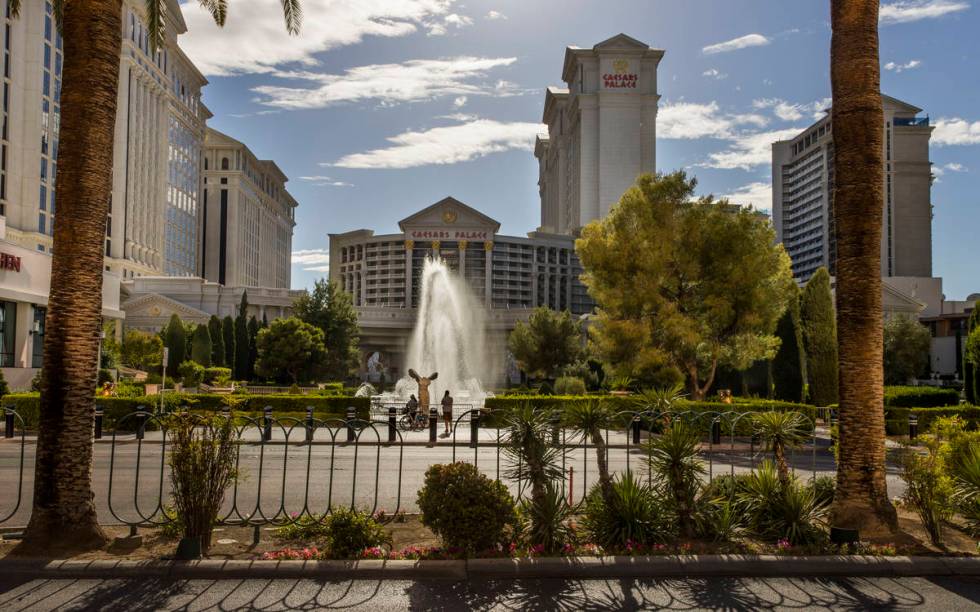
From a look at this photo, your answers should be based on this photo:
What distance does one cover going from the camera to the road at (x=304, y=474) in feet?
36.9

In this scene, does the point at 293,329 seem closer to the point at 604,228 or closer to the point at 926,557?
the point at 604,228

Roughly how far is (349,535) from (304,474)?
26.0ft

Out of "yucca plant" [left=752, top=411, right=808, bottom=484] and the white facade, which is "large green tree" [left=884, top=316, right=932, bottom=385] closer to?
"yucca plant" [left=752, top=411, right=808, bottom=484]

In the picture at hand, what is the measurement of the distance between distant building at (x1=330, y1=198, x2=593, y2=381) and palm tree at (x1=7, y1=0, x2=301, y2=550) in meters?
125

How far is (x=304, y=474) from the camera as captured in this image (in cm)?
1573

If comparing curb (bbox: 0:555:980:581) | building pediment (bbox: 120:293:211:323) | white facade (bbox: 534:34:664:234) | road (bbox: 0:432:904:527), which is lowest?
road (bbox: 0:432:904:527)

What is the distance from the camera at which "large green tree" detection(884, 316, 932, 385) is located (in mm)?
62656

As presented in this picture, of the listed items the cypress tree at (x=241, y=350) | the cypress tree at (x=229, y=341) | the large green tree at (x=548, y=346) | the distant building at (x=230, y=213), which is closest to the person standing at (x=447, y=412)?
the large green tree at (x=548, y=346)

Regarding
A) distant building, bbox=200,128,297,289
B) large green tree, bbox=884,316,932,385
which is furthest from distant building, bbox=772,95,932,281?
distant building, bbox=200,128,297,289

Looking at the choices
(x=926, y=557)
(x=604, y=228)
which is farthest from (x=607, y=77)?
(x=926, y=557)

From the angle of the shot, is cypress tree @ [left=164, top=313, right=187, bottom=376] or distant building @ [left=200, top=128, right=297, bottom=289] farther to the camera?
distant building @ [left=200, top=128, right=297, bottom=289]

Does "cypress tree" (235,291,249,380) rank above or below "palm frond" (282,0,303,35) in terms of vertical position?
below

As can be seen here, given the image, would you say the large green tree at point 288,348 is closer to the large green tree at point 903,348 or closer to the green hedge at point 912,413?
the green hedge at point 912,413

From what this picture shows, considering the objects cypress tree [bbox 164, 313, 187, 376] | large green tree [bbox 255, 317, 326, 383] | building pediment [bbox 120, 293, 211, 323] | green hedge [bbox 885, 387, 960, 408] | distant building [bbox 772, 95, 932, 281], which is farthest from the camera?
distant building [bbox 772, 95, 932, 281]
